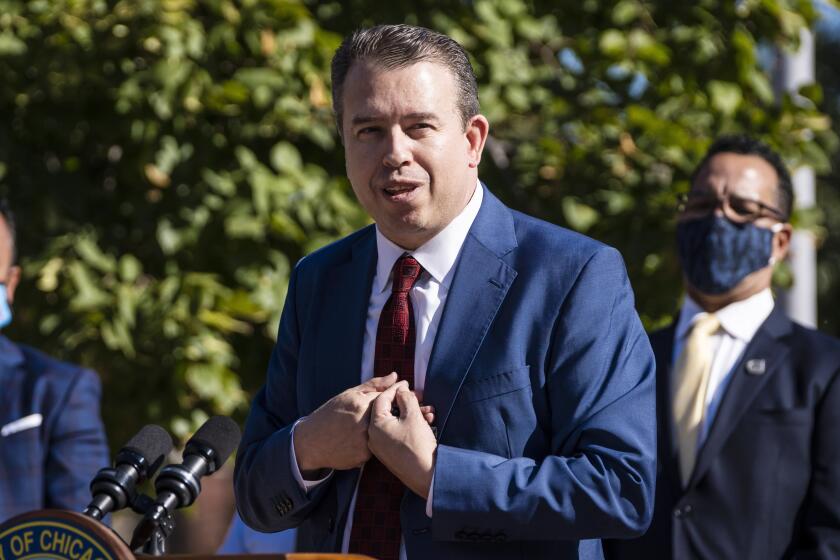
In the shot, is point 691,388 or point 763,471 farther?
point 691,388

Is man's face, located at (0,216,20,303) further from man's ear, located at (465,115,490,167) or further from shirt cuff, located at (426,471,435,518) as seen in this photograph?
shirt cuff, located at (426,471,435,518)

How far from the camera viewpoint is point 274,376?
9.24 ft

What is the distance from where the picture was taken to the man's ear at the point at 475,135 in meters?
2.60

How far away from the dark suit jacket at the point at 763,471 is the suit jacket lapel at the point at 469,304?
1.47 metres

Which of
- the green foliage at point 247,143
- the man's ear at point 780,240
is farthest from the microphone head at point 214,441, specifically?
the green foliage at point 247,143

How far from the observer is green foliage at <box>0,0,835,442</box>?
5.35 metres

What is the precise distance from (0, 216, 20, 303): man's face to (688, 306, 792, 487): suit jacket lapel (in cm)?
236

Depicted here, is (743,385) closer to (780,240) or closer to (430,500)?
(780,240)

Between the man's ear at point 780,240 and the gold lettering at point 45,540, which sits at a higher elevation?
the man's ear at point 780,240

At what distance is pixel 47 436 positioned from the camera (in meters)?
4.27

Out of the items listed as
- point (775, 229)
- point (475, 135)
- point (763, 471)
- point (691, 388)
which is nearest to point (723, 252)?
point (775, 229)

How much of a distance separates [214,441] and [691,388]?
1.93 m

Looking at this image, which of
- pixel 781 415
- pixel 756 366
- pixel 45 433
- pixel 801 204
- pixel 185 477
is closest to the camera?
pixel 185 477

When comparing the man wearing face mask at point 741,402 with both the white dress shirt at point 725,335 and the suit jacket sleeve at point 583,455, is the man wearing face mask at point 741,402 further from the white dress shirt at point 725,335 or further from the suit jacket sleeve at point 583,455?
the suit jacket sleeve at point 583,455
